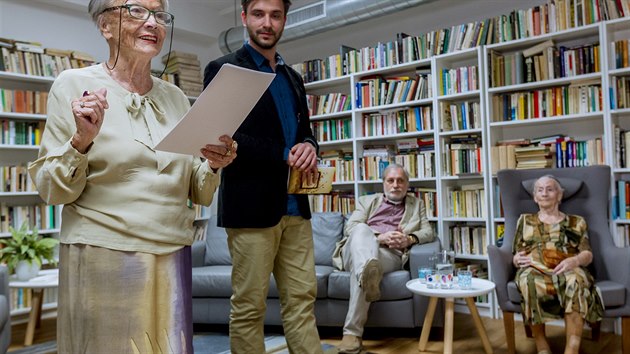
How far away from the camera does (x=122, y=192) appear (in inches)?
38.4

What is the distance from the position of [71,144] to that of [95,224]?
0.15 metres

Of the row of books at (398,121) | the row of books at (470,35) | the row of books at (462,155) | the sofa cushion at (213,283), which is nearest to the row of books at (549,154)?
the row of books at (462,155)

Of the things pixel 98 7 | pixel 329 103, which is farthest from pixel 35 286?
pixel 329 103

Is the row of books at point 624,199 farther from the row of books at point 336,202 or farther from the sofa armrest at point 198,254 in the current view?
the sofa armrest at point 198,254

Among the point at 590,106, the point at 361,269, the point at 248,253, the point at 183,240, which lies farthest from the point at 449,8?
the point at 183,240

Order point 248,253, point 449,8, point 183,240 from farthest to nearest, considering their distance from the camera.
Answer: point 449,8 < point 248,253 < point 183,240

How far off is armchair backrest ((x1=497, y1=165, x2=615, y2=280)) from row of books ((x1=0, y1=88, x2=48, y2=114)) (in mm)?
3675

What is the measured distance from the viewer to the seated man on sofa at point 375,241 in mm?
3086

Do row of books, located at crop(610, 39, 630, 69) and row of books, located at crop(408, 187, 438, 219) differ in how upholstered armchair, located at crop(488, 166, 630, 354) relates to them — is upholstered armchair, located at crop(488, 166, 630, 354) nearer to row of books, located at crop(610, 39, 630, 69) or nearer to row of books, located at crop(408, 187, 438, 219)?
row of books, located at crop(610, 39, 630, 69)

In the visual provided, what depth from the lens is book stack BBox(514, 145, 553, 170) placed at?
3742 mm

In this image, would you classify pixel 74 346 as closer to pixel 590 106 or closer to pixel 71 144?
pixel 71 144

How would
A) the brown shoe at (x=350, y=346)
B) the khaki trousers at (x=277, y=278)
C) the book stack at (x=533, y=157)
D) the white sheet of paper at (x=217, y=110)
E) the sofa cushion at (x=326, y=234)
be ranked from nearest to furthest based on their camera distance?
the white sheet of paper at (x=217, y=110) → the khaki trousers at (x=277, y=278) → the brown shoe at (x=350, y=346) → the book stack at (x=533, y=157) → the sofa cushion at (x=326, y=234)

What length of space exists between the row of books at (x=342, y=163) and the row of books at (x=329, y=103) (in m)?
0.41

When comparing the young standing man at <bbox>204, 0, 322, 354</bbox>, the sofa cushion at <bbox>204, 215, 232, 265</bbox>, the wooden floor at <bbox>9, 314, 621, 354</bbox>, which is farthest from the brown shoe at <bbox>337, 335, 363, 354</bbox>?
the young standing man at <bbox>204, 0, 322, 354</bbox>
